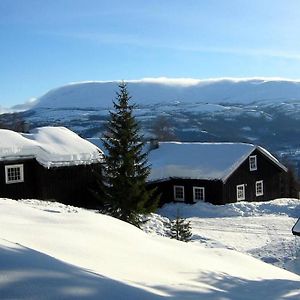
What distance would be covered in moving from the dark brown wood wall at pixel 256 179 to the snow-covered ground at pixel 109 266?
22611 millimetres

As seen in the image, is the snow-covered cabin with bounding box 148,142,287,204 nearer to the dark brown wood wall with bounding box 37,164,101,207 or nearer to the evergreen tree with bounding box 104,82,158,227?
the dark brown wood wall with bounding box 37,164,101,207

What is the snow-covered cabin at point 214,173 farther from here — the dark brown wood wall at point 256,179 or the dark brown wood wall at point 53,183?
the dark brown wood wall at point 53,183

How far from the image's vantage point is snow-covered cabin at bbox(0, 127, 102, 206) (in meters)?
27.6

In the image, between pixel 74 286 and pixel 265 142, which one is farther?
pixel 265 142

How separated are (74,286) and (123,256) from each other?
4019mm

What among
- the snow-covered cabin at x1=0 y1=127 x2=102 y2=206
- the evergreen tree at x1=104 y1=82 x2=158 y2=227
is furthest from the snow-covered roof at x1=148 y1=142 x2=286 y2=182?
the evergreen tree at x1=104 y1=82 x2=158 y2=227

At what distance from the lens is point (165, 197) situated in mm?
36031

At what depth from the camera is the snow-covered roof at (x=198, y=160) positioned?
35.3m

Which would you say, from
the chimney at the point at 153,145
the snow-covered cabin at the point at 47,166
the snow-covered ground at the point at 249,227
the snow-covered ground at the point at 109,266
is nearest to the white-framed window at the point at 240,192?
the snow-covered ground at the point at 249,227

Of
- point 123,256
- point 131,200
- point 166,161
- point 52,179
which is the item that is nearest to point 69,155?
point 52,179

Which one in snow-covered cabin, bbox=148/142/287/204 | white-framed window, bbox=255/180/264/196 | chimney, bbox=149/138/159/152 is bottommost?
white-framed window, bbox=255/180/264/196

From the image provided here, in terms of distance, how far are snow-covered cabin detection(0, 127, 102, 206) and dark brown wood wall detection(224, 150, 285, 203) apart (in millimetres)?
10261

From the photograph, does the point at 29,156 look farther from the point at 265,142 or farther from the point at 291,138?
the point at 291,138

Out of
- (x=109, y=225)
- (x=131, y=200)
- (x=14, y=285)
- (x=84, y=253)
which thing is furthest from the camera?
(x=131, y=200)
